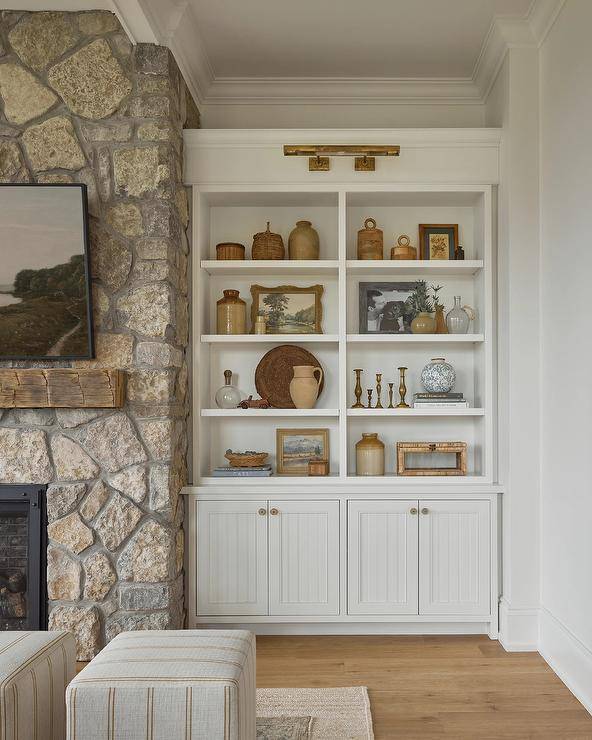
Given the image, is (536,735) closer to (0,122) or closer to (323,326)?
(323,326)

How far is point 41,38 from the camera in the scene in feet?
10.5

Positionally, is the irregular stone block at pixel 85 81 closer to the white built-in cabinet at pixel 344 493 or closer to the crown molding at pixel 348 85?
the crown molding at pixel 348 85

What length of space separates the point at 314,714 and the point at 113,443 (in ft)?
4.74

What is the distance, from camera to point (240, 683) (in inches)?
76.1

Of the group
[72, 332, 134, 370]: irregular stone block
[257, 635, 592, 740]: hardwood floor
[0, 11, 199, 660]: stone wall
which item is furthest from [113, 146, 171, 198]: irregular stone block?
[257, 635, 592, 740]: hardwood floor

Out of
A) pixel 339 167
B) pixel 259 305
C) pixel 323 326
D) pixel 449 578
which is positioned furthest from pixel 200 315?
pixel 449 578

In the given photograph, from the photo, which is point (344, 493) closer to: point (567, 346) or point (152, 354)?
point (152, 354)

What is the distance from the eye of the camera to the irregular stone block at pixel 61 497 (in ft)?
10.5

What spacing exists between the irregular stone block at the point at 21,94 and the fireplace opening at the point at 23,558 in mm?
1721

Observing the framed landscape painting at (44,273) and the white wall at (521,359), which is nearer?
the framed landscape painting at (44,273)

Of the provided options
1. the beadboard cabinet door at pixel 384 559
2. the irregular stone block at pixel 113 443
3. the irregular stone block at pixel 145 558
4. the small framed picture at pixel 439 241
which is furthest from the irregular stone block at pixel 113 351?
the small framed picture at pixel 439 241

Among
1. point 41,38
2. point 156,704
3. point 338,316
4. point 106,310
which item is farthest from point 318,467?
point 41,38

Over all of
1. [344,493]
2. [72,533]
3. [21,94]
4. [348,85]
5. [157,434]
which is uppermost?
[348,85]

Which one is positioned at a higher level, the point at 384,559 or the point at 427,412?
the point at 427,412
